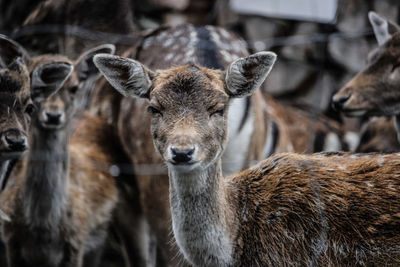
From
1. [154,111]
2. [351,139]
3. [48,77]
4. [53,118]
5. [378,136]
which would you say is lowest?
[351,139]

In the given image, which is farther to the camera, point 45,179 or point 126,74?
point 45,179

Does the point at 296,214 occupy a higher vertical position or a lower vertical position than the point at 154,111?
lower

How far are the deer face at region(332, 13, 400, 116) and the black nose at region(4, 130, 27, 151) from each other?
225cm

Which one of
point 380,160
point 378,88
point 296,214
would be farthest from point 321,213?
point 378,88

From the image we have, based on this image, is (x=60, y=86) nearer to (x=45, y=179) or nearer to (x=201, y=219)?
(x=45, y=179)

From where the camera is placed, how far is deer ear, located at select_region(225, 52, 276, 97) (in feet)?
10.6

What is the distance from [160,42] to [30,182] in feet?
4.77

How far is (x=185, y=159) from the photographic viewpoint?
2.90 meters

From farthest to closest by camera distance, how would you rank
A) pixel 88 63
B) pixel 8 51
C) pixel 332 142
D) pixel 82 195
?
pixel 332 142, pixel 82 195, pixel 88 63, pixel 8 51

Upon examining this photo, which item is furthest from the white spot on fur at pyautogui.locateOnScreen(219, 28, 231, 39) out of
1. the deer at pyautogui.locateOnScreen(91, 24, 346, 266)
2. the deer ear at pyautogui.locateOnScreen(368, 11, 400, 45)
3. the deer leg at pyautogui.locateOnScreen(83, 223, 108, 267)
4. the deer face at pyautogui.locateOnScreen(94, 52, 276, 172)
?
the deer leg at pyautogui.locateOnScreen(83, 223, 108, 267)

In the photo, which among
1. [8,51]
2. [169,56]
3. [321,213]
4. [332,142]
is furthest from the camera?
[332,142]

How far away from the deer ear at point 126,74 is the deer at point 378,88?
1745 millimetres

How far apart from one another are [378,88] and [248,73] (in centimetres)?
160

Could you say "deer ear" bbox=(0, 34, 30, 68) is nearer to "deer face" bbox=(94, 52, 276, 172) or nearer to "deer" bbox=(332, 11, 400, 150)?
"deer face" bbox=(94, 52, 276, 172)
